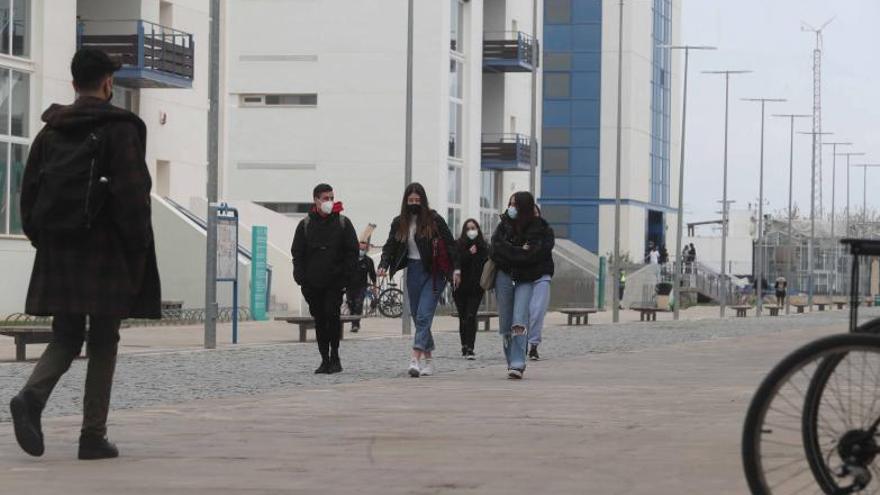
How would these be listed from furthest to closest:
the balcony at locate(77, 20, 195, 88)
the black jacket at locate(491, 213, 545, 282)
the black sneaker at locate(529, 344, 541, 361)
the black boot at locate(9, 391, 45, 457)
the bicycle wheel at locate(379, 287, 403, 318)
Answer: the bicycle wheel at locate(379, 287, 403, 318) → the balcony at locate(77, 20, 195, 88) → the black sneaker at locate(529, 344, 541, 361) → the black jacket at locate(491, 213, 545, 282) → the black boot at locate(9, 391, 45, 457)

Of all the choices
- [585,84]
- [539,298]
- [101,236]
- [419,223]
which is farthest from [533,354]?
[585,84]

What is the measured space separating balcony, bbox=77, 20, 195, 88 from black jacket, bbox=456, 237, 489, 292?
20.1 m

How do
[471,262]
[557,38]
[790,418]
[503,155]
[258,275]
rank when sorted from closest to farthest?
1. [790,418]
2. [471,262]
3. [258,275]
4. [503,155]
5. [557,38]

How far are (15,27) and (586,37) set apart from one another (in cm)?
6541

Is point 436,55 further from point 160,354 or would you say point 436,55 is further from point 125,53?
point 160,354

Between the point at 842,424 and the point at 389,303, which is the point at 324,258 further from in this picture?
the point at 389,303

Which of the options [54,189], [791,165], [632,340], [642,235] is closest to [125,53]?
[632,340]

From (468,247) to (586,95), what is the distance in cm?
7892

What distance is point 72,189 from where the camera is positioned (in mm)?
9523

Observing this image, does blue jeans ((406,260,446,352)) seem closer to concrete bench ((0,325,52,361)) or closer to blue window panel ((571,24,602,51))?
concrete bench ((0,325,52,361))

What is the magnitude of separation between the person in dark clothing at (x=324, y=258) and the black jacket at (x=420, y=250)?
0.47 metres

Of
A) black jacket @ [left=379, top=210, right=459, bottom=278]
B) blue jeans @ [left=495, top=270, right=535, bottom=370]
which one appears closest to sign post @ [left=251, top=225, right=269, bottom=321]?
blue jeans @ [left=495, top=270, right=535, bottom=370]

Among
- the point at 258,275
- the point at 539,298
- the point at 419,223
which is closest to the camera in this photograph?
the point at 419,223

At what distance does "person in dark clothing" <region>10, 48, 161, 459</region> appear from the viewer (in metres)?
9.50
